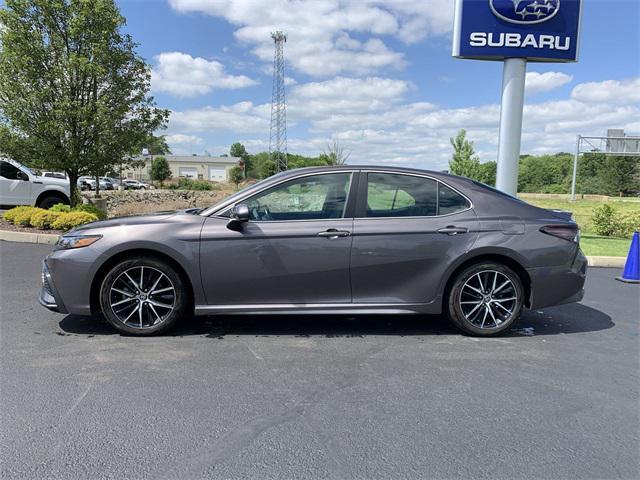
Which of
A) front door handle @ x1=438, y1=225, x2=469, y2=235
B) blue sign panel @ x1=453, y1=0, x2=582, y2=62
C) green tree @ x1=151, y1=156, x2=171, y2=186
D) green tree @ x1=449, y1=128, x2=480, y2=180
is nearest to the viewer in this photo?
front door handle @ x1=438, y1=225, x2=469, y2=235

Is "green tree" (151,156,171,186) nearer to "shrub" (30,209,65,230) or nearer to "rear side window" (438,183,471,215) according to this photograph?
"shrub" (30,209,65,230)

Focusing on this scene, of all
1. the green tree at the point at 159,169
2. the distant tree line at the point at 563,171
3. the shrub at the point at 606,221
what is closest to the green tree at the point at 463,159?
the distant tree line at the point at 563,171

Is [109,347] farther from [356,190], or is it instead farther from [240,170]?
[240,170]

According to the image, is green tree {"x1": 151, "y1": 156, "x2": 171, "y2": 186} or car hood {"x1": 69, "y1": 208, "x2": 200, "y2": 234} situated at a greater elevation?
green tree {"x1": 151, "y1": 156, "x2": 171, "y2": 186}

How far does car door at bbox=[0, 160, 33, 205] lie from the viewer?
13656mm

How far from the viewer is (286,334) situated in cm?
446

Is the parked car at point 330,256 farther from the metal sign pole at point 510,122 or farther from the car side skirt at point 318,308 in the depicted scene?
the metal sign pole at point 510,122

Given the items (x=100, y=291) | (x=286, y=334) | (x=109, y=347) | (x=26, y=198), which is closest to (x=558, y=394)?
(x=286, y=334)

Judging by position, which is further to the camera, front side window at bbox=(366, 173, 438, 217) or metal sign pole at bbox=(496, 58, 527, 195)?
metal sign pole at bbox=(496, 58, 527, 195)

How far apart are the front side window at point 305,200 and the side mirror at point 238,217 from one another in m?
0.17

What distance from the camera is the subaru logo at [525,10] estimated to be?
1052 centimetres

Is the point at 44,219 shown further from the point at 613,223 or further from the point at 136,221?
A: the point at 613,223

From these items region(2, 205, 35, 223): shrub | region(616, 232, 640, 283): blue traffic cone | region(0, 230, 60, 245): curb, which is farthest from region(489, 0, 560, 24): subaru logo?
region(2, 205, 35, 223): shrub

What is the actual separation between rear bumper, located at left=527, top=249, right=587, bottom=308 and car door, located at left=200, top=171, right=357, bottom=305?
181cm
